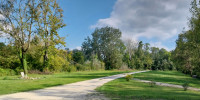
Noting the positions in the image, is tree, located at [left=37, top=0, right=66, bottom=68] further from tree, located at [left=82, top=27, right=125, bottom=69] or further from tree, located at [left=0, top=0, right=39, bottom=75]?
tree, located at [left=82, top=27, right=125, bottom=69]

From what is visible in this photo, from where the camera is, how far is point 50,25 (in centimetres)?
2539

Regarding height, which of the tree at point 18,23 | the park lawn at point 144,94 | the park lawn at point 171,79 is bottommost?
the park lawn at point 171,79

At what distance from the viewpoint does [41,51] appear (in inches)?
1001

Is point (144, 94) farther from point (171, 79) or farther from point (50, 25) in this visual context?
point (50, 25)

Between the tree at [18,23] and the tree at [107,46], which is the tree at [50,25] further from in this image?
the tree at [107,46]

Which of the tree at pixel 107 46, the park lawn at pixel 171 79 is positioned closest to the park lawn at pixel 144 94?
the park lawn at pixel 171 79

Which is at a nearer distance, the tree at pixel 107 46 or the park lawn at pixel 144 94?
the park lawn at pixel 144 94

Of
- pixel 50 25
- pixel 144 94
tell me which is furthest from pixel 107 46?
pixel 144 94

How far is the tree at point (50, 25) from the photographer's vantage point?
80.4ft

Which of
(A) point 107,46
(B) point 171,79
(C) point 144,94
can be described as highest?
(A) point 107,46

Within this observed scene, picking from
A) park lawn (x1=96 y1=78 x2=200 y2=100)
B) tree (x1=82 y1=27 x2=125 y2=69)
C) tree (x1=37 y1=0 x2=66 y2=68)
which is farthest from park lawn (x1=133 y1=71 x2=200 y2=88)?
tree (x1=82 y1=27 x2=125 y2=69)

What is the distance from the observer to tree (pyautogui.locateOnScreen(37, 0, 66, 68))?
24492mm

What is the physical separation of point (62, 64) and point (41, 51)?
194 inches

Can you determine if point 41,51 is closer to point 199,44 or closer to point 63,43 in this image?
point 63,43
